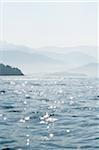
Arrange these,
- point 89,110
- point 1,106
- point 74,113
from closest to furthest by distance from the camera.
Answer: point 74,113 < point 89,110 < point 1,106

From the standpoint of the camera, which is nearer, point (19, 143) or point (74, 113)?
point (19, 143)

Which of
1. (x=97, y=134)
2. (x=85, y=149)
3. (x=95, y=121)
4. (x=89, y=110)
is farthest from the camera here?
(x=89, y=110)

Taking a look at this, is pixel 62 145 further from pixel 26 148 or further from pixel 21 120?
Result: pixel 21 120

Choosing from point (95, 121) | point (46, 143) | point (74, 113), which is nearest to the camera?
point (46, 143)

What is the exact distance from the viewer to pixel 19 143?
2669cm

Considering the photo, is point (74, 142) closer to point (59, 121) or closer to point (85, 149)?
point (85, 149)

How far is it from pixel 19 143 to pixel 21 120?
32.1 feet

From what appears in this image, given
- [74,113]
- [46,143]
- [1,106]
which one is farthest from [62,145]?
[1,106]

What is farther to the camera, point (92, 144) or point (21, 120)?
point (21, 120)

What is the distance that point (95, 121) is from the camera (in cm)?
3616

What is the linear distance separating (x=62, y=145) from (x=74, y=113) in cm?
1604

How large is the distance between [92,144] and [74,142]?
126cm

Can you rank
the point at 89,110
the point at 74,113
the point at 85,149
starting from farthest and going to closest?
1. the point at 89,110
2. the point at 74,113
3. the point at 85,149

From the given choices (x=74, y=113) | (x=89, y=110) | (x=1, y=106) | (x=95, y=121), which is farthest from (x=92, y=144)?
(x=1, y=106)
